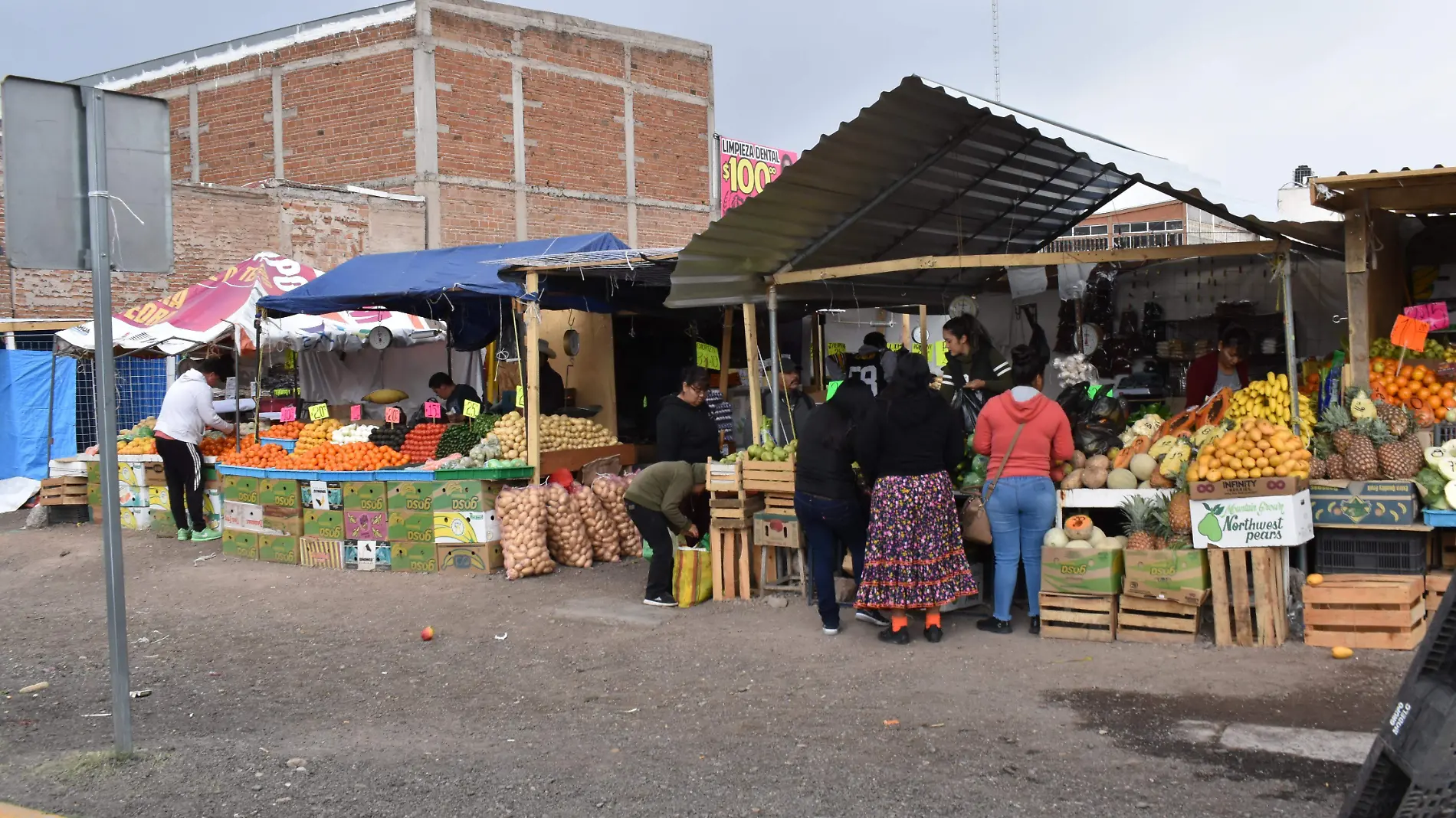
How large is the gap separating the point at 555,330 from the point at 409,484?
3184mm

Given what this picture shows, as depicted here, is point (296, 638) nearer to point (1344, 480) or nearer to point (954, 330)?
point (954, 330)

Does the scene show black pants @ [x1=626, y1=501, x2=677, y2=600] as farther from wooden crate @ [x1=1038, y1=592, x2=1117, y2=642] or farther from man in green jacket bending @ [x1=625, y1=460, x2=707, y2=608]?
wooden crate @ [x1=1038, y1=592, x2=1117, y2=642]

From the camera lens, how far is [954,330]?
8578 millimetres

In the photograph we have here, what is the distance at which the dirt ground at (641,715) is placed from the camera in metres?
4.67

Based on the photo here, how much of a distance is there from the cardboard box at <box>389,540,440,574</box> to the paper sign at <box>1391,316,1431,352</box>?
8031 millimetres

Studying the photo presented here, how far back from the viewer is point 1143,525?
6.89m

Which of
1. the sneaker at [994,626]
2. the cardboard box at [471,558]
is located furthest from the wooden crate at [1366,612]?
the cardboard box at [471,558]

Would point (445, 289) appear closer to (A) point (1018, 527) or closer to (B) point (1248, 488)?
(A) point (1018, 527)

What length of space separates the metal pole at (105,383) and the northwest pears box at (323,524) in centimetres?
559

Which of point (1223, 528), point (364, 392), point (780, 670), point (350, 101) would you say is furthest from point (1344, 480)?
point (350, 101)

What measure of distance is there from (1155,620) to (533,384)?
590 centimetres

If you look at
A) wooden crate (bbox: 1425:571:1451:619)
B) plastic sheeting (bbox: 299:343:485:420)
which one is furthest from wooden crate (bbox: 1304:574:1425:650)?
plastic sheeting (bbox: 299:343:485:420)

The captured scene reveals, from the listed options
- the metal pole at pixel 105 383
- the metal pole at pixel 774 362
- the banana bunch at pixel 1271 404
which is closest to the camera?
the metal pole at pixel 105 383

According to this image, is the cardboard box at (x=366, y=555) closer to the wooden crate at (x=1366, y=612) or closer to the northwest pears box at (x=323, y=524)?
the northwest pears box at (x=323, y=524)
